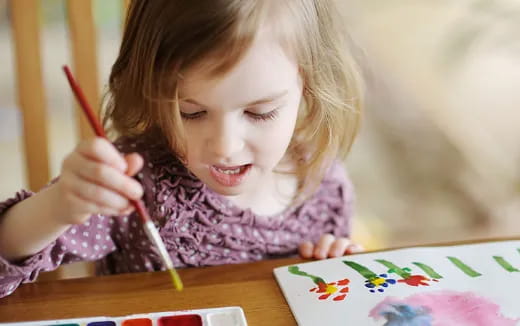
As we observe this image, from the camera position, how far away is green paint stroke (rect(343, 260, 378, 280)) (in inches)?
29.8

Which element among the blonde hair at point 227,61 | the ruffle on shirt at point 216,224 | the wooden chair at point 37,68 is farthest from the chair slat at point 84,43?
the ruffle on shirt at point 216,224

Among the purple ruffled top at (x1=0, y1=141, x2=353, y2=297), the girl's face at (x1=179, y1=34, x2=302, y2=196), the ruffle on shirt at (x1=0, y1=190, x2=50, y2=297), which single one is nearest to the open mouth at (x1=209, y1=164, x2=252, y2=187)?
the girl's face at (x1=179, y1=34, x2=302, y2=196)

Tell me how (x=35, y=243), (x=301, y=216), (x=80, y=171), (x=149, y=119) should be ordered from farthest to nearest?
(x=301, y=216)
(x=149, y=119)
(x=35, y=243)
(x=80, y=171)

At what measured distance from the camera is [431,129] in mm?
2023

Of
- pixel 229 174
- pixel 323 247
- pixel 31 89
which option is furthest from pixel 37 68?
pixel 323 247

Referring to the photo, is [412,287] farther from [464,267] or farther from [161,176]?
[161,176]

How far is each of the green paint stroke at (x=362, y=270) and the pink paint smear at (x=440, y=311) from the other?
5cm

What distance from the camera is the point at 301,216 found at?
39.1 inches

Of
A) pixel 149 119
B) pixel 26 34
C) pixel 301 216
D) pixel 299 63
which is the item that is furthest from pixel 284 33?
pixel 26 34

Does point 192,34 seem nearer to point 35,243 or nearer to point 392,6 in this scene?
point 35,243

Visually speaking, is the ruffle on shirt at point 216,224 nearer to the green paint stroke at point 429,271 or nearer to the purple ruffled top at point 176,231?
the purple ruffled top at point 176,231

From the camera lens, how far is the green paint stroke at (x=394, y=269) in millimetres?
760

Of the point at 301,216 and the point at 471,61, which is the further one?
the point at 471,61

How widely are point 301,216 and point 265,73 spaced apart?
329 millimetres
